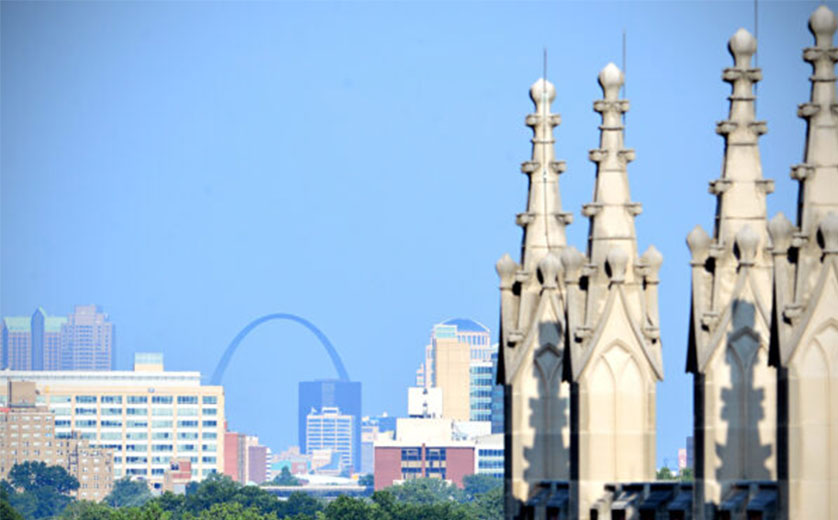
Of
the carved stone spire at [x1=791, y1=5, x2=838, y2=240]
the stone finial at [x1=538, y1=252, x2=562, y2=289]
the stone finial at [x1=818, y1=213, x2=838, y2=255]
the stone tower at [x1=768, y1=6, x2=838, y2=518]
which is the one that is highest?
the carved stone spire at [x1=791, y1=5, x2=838, y2=240]

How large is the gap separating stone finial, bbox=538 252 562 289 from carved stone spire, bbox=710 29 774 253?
934cm

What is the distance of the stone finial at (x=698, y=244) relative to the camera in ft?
224

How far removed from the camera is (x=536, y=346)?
262 feet

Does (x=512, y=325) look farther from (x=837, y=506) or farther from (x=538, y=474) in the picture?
(x=837, y=506)

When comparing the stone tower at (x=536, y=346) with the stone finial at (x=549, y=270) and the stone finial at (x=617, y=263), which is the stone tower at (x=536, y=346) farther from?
the stone finial at (x=617, y=263)

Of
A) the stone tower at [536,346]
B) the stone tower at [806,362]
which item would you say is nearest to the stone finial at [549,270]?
the stone tower at [536,346]

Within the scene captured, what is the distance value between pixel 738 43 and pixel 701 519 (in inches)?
403

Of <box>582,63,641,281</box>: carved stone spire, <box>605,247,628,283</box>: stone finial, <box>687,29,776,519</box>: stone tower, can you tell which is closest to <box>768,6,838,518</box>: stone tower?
<box>687,29,776,519</box>: stone tower

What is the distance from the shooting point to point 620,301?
2886 inches

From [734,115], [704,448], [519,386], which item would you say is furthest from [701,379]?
[519,386]

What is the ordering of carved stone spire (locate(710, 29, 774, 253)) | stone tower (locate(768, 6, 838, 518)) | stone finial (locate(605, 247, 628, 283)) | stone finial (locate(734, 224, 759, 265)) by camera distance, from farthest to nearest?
1. stone finial (locate(605, 247, 628, 283))
2. carved stone spire (locate(710, 29, 774, 253))
3. stone finial (locate(734, 224, 759, 265))
4. stone tower (locate(768, 6, 838, 518))

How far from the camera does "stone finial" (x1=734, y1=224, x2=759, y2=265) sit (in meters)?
68.0

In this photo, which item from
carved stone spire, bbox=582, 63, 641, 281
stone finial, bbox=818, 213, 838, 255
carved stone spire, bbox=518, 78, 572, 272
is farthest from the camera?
carved stone spire, bbox=518, 78, 572, 272

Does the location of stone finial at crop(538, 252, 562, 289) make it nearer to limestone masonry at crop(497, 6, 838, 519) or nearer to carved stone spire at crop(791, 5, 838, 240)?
limestone masonry at crop(497, 6, 838, 519)
